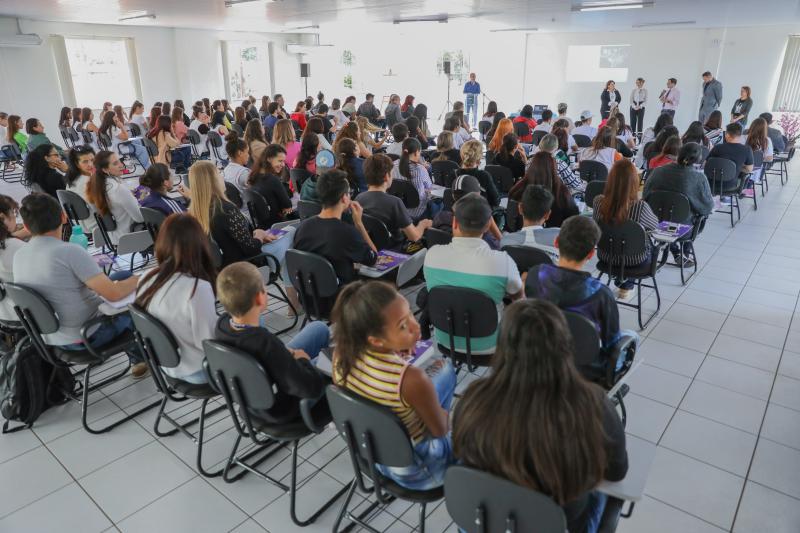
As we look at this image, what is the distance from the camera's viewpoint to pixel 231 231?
3732 mm

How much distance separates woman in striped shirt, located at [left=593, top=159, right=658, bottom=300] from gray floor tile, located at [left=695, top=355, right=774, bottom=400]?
845mm

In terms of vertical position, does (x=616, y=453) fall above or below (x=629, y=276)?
above

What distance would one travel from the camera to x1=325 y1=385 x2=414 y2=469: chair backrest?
1.70 metres

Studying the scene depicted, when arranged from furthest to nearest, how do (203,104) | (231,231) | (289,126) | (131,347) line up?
(203,104) < (289,126) < (231,231) < (131,347)

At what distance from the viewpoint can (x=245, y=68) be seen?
56.3 feet

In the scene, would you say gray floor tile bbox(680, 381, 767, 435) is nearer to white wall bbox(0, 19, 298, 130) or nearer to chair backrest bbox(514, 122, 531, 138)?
chair backrest bbox(514, 122, 531, 138)

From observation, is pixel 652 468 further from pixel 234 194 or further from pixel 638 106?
pixel 638 106

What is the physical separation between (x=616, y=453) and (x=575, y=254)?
1.12m

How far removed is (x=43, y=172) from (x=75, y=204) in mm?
1175

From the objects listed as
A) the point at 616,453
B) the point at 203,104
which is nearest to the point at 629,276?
the point at 616,453

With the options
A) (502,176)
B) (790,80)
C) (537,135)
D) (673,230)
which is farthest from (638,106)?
(673,230)

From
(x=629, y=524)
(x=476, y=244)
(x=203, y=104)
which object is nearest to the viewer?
(x=629, y=524)

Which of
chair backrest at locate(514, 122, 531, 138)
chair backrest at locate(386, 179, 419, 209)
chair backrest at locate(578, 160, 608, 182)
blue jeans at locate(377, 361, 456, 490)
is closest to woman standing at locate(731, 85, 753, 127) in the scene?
chair backrest at locate(514, 122, 531, 138)

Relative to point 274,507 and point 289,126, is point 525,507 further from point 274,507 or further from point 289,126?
point 289,126
